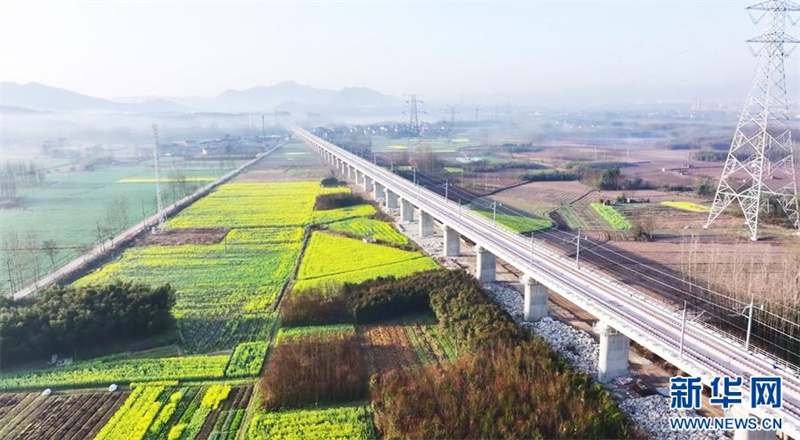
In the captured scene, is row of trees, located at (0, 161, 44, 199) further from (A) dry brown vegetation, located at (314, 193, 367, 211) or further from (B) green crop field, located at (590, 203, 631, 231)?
(B) green crop field, located at (590, 203, 631, 231)

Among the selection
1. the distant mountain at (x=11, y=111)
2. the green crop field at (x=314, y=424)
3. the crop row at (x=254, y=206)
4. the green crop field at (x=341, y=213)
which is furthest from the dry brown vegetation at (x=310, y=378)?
the distant mountain at (x=11, y=111)

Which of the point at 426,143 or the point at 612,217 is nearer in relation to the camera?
the point at 612,217

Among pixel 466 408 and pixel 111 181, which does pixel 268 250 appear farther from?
pixel 111 181

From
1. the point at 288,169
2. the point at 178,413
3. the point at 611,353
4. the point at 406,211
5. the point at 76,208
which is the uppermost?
the point at 288,169

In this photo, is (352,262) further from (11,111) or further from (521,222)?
(11,111)

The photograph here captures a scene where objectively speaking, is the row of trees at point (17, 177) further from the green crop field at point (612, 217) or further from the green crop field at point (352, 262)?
the green crop field at point (612, 217)

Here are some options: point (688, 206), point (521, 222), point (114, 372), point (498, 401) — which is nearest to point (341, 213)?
point (521, 222)

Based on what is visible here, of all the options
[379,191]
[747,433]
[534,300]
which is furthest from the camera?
[379,191]
